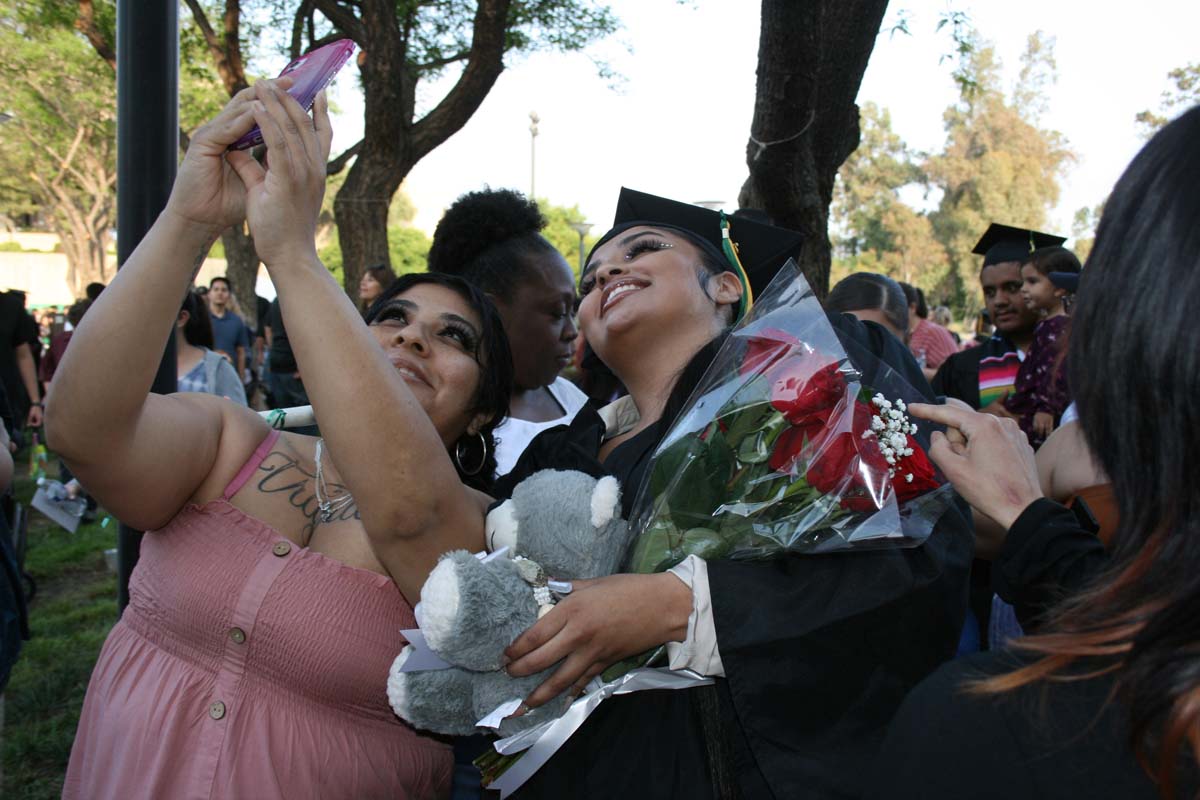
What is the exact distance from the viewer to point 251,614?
1.79 metres

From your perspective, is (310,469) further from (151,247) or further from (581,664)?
(581,664)

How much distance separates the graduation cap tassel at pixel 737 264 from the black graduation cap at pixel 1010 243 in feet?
12.5

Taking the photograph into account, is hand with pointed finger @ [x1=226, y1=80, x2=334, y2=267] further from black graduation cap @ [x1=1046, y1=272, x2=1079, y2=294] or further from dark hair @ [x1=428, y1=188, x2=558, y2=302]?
black graduation cap @ [x1=1046, y1=272, x2=1079, y2=294]

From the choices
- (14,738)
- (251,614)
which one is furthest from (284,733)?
(14,738)

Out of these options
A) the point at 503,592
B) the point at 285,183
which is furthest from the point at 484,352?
the point at 503,592

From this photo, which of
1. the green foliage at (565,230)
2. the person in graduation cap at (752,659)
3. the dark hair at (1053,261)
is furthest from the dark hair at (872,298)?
the green foliage at (565,230)

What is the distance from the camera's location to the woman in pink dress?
5.26 ft

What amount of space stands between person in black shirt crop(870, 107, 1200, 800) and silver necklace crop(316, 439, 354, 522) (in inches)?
52.9

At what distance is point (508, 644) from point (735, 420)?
1.87ft

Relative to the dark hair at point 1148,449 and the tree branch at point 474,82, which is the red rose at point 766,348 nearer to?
the dark hair at point 1148,449

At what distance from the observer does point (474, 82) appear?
407 inches

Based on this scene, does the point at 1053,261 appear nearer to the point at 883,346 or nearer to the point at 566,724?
the point at 883,346

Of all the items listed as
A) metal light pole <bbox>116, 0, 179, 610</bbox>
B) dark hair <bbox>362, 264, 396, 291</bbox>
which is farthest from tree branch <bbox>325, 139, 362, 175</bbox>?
metal light pole <bbox>116, 0, 179, 610</bbox>

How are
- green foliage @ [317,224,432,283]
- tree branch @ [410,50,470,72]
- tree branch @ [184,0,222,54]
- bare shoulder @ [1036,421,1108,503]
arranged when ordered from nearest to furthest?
bare shoulder @ [1036,421,1108,503]
tree branch @ [184,0,222,54]
tree branch @ [410,50,470,72]
green foliage @ [317,224,432,283]
